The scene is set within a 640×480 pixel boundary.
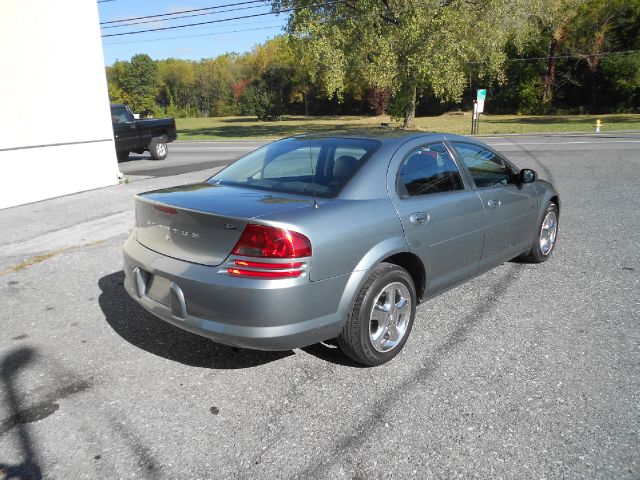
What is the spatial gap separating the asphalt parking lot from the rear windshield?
119 centimetres

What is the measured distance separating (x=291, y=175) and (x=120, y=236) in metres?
4.13

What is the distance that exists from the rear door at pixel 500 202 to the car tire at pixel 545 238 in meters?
0.25

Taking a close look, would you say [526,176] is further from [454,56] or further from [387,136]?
[454,56]

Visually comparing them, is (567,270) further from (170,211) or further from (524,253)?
(170,211)

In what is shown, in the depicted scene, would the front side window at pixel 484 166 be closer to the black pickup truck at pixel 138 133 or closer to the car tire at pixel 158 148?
the black pickup truck at pixel 138 133

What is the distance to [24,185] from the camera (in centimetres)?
958

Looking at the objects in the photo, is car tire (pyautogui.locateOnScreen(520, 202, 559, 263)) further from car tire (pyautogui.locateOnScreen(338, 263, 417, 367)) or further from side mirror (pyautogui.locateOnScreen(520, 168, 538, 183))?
car tire (pyautogui.locateOnScreen(338, 263, 417, 367))

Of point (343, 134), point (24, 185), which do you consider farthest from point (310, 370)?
point (24, 185)

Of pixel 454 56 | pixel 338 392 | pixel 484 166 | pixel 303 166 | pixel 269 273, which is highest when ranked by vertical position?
pixel 454 56

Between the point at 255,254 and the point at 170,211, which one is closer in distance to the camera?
the point at 255,254

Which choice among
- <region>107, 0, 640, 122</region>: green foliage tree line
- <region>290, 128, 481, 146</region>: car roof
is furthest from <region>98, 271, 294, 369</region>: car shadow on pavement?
<region>107, 0, 640, 122</region>: green foliage tree line

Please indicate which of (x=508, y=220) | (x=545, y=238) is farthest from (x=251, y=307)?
(x=545, y=238)

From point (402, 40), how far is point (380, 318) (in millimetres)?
22104

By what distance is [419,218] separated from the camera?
3.63 metres
